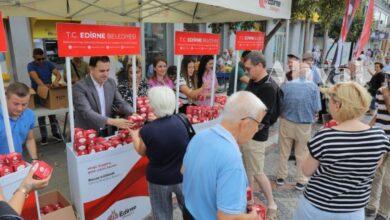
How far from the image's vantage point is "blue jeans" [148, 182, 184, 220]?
2.45 meters

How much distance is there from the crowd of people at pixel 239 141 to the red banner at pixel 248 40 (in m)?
0.74

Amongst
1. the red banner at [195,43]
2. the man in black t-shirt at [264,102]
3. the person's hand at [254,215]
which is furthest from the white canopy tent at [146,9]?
the person's hand at [254,215]

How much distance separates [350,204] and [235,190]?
1.06 m

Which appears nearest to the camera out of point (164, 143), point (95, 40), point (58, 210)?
point (164, 143)

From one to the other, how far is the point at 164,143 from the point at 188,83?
7.19 ft

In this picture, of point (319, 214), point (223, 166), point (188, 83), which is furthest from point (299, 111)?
point (223, 166)

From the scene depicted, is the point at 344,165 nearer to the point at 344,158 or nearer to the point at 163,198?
the point at 344,158

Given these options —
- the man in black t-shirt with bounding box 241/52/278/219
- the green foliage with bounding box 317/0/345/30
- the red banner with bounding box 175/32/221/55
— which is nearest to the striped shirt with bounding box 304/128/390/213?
the man in black t-shirt with bounding box 241/52/278/219

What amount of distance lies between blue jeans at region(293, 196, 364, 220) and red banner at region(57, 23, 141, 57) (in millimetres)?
2096

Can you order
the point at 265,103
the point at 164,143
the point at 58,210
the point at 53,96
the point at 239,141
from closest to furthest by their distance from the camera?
the point at 239,141, the point at 164,143, the point at 58,210, the point at 265,103, the point at 53,96

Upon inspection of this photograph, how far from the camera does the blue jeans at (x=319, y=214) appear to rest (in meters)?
2.01

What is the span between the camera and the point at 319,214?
2.06m

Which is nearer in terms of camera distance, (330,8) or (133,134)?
(133,134)

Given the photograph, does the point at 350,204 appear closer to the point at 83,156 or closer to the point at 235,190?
the point at 235,190
